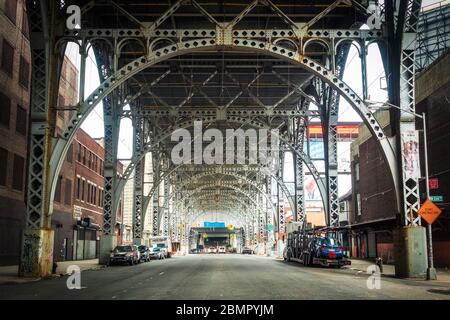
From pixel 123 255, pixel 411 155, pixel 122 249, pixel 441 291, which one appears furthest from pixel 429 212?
Answer: pixel 122 249

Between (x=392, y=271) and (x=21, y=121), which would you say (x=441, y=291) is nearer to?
(x=392, y=271)

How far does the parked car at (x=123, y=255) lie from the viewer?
128ft

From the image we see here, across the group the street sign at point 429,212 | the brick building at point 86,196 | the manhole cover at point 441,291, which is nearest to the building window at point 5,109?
the brick building at point 86,196

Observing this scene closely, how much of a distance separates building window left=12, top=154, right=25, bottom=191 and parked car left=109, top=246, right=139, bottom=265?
7972 mm

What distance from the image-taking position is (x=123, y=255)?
39.5 meters

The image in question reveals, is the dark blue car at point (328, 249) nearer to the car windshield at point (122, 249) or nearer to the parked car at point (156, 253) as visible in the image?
the car windshield at point (122, 249)

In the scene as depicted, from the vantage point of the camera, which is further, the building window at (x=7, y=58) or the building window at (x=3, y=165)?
the building window at (x=7, y=58)

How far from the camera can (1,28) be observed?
3406 cm

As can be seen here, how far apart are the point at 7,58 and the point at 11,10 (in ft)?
11.5

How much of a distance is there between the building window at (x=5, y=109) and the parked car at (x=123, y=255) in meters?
11.6

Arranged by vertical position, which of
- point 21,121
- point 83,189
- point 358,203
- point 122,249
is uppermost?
point 21,121

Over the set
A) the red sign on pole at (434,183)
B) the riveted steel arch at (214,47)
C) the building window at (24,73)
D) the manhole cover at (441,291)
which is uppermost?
the building window at (24,73)

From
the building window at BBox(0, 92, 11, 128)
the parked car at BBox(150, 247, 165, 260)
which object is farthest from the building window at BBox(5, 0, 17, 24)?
the parked car at BBox(150, 247, 165, 260)
